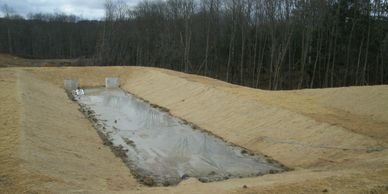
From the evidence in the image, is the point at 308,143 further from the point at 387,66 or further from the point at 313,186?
the point at 387,66

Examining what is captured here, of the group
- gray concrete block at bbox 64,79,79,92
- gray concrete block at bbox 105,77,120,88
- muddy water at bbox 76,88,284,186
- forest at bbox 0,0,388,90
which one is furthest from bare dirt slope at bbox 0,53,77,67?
muddy water at bbox 76,88,284,186

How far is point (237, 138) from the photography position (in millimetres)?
16719

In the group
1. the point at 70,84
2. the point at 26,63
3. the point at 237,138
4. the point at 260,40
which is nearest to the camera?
the point at 237,138

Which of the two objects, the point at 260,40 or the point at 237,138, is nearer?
the point at 237,138

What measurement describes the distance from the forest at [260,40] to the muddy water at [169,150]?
22.5 meters

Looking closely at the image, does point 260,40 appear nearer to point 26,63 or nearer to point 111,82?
point 111,82

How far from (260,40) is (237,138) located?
3281 cm

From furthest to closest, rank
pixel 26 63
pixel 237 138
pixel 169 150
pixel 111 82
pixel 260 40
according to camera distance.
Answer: pixel 26 63 < pixel 260 40 < pixel 111 82 < pixel 237 138 < pixel 169 150

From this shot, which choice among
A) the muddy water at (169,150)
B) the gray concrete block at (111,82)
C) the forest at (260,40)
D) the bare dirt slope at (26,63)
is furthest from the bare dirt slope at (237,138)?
the bare dirt slope at (26,63)

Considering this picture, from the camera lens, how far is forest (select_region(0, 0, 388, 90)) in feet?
138

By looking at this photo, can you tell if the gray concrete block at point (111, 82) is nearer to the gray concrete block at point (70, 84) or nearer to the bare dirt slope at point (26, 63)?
the gray concrete block at point (70, 84)

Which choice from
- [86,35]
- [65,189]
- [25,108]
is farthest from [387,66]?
[86,35]

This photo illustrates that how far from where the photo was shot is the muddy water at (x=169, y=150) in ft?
41.1

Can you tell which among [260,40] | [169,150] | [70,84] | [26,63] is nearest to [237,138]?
[169,150]
